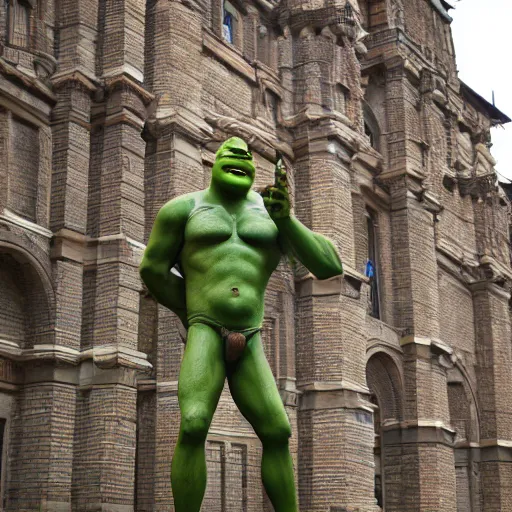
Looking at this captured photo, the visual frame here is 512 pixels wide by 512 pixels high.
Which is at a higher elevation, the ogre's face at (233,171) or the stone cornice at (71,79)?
the stone cornice at (71,79)

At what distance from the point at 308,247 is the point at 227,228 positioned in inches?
16.9

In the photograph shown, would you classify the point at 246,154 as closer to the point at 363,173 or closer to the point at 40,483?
the point at 40,483

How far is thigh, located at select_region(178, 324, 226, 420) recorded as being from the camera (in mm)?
4578

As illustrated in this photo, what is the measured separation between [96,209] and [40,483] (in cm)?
401

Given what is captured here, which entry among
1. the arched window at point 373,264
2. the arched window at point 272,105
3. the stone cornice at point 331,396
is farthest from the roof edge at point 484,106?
the stone cornice at point 331,396

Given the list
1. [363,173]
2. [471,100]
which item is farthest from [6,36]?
[471,100]

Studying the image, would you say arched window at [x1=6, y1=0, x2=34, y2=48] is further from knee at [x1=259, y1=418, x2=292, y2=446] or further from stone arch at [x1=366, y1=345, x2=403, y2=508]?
knee at [x1=259, y1=418, x2=292, y2=446]

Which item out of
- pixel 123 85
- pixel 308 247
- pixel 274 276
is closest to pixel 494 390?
pixel 274 276

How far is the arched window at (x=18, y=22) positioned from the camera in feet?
46.2

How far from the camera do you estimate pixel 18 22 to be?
560 inches

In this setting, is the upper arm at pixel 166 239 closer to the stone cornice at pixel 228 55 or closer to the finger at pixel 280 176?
the finger at pixel 280 176

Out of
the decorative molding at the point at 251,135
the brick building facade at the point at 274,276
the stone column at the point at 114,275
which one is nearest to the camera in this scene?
the stone column at the point at 114,275

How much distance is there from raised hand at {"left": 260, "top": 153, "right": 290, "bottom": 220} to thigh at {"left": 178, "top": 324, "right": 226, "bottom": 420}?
66cm

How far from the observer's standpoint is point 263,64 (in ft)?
60.5
